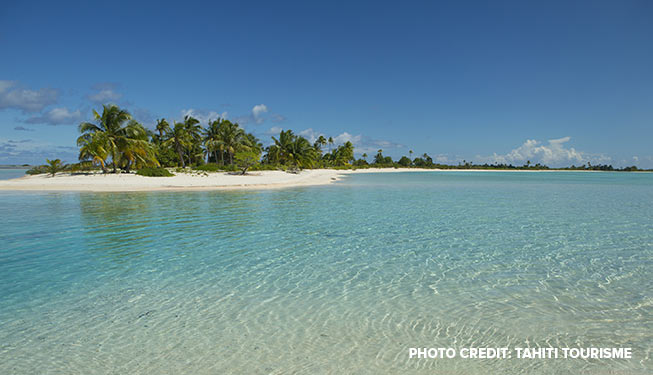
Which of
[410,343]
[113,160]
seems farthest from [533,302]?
[113,160]

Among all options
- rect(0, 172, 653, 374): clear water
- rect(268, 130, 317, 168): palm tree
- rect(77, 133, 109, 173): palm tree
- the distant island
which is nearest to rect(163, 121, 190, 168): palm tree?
the distant island

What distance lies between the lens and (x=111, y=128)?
3691 centimetres

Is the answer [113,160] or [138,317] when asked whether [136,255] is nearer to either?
[138,317]

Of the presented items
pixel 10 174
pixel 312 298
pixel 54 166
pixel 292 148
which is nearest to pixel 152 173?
pixel 54 166

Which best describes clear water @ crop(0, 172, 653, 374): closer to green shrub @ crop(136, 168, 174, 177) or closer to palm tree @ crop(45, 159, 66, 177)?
green shrub @ crop(136, 168, 174, 177)

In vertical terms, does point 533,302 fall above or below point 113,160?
below

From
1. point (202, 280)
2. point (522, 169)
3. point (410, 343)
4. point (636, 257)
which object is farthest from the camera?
point (522, 169)

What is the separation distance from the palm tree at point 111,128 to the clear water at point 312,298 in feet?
96.0

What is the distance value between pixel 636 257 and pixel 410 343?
7664 mm

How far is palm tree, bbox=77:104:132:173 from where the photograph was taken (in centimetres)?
3606

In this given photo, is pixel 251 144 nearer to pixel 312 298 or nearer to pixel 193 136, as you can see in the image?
pixel 193 136

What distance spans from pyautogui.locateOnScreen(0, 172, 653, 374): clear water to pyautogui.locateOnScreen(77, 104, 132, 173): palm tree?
29.3m

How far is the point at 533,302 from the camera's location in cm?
536

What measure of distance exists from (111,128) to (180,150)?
2372 cm
